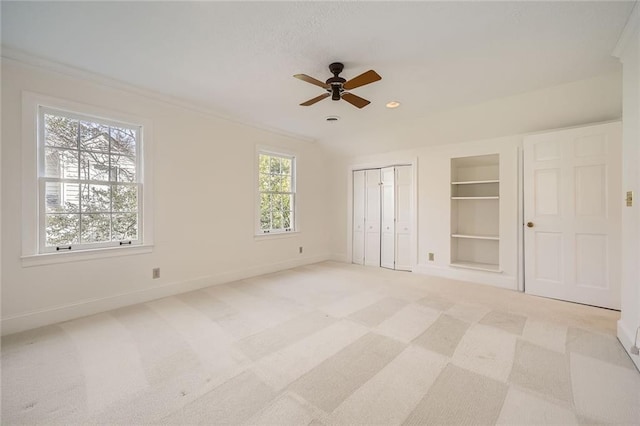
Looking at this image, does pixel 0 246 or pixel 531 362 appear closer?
pixel 531 362

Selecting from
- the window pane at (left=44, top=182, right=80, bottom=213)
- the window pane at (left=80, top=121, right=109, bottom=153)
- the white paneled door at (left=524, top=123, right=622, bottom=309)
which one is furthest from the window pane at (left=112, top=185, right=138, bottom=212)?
the white paneled door at (left=524, top=123, right=622, bottom=309)

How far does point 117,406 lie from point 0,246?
6.74ft

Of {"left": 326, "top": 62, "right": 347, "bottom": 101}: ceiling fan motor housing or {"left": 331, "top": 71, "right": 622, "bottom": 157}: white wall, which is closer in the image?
{"left": 326, "top": 62, "right": 347, "bottom": 101}: ceiling fan motor housing

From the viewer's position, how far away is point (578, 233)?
3.24m

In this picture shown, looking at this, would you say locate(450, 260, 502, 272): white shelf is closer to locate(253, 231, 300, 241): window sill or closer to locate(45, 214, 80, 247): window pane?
locate(253, 231, 300, 241): window sill

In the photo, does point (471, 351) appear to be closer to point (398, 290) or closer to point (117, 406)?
point (398, 290)

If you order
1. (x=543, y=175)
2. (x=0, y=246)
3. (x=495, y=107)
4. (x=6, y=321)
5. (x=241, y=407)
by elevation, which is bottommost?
(x=241, y=407)

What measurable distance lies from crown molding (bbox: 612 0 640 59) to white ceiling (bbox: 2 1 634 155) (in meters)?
0.04

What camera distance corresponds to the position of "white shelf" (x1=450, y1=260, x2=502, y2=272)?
4.03 metres

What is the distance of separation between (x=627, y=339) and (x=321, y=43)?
11.1 ft

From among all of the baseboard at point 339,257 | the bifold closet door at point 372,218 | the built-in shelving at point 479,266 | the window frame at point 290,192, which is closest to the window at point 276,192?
the window frame at point 290,192

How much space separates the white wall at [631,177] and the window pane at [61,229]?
4.96 meters

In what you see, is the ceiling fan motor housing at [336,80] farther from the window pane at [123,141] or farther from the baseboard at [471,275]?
the baseboard at [471,275]

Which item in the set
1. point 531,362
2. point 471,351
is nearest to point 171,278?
point 471,351
